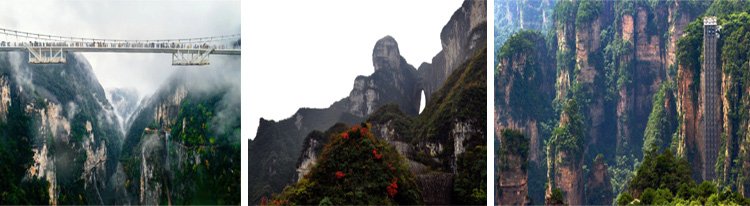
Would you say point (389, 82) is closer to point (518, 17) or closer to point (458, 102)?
point (458, 102)

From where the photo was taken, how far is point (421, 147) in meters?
7.32

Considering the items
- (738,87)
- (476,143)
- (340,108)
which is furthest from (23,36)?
(738,87)

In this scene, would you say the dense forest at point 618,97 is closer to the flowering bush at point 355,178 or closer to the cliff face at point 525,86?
the cliff face at point 525,86

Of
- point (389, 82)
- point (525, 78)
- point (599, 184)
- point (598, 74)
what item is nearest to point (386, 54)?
point (389, 82)

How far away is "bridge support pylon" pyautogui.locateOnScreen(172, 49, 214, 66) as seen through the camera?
6.74 metres

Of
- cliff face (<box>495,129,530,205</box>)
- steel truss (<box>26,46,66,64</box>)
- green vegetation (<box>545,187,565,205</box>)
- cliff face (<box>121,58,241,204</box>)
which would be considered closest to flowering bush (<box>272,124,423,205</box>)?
cliff face (<box>121,58,241,204</box>)

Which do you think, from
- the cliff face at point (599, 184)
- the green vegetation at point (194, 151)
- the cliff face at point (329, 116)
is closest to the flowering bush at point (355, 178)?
the cliff face at point (329, 116)

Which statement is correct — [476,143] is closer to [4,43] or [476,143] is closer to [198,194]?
[198,194]

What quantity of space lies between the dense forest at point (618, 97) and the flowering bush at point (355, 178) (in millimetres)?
2860

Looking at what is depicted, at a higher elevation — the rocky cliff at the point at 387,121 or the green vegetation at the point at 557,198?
the rocky cliff at the point at 387,121

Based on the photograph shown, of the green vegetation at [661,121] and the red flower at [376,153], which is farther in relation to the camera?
the green vegetation at [661,121]

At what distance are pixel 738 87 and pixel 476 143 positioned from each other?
11.4 ft

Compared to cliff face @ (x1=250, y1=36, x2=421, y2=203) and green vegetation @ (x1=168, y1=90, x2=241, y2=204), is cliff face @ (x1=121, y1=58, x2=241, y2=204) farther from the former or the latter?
cliff face @ (x1=250, y1=36, x2=421, y2=203)

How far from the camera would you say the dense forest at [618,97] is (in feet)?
25.6
